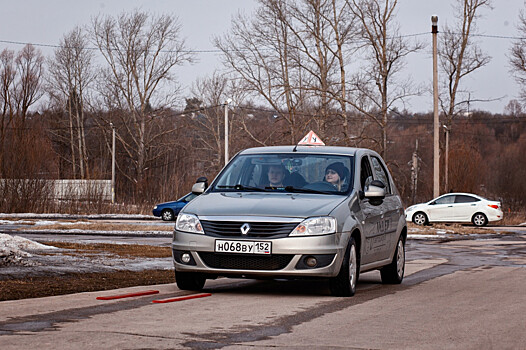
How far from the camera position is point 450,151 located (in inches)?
2132

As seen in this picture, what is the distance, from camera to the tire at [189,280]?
990 centimetres

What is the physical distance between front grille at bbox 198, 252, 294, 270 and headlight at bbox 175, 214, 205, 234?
0.33 m

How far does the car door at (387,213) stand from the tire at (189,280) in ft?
7.98

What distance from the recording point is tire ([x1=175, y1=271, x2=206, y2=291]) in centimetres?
990

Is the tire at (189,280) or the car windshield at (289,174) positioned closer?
the tire at (189,280)

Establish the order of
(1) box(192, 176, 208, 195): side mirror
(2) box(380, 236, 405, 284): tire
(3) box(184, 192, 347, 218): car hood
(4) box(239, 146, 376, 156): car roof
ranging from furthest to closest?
(2) box(380, 236, 405, 284): tire
(4) box(239, 146, 376, 156): car roof
(1) box(192, 176, 208, 195): side mirror
(3) box(184, 192, 347, 218): car hood

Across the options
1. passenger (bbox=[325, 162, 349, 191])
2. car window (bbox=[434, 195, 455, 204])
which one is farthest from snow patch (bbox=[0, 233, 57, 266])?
car window (bbox=[434, 195, 455, 204])

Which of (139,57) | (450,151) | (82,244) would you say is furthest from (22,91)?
(82,244)

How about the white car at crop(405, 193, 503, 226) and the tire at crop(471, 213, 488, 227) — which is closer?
the white car at crop(405, 193, 503, 226)

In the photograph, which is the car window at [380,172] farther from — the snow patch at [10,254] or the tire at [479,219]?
the tire at [479,219]

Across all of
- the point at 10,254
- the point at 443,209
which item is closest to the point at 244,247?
the point at 10,254

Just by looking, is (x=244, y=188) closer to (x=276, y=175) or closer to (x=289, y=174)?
(x=276, y=175)

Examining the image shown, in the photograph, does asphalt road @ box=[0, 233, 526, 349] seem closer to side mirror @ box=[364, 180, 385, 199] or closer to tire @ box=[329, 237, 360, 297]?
tire @ box=[329, 237, 360, 297]

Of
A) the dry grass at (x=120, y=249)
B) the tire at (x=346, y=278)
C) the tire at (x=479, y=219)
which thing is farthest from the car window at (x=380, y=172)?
the tire at (x=479, y=219)
